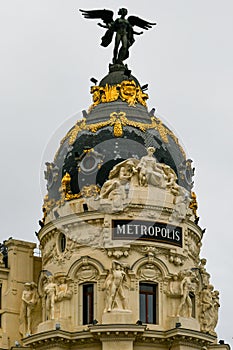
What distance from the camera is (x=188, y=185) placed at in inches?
2530

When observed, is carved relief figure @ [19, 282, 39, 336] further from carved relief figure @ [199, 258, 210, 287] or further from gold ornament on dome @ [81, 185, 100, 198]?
carved relief figure @ [199, 258, 210, 287]

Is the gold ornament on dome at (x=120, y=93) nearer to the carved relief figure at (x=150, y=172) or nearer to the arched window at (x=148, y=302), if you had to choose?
the carved relief figure at (x=150, y=172)

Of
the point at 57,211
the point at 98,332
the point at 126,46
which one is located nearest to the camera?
the point at 98,332

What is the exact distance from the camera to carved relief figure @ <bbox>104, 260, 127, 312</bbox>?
193ft

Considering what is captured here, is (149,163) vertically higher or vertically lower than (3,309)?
higher

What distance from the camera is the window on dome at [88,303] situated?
60.0m

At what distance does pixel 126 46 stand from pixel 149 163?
27.4 ft

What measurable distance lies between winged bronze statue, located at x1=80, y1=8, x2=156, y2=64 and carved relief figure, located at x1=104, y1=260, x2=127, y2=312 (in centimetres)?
1348

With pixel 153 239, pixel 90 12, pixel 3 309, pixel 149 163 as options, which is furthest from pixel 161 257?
pixel 90 12

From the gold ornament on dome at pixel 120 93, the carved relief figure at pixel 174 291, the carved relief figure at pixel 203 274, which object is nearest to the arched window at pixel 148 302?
the carved relief figure at pixel 174 291

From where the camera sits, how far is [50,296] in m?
60.7

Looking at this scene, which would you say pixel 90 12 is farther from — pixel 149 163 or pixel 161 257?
pixel 161 257

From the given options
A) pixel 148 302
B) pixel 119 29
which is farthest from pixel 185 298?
pixel 119 29

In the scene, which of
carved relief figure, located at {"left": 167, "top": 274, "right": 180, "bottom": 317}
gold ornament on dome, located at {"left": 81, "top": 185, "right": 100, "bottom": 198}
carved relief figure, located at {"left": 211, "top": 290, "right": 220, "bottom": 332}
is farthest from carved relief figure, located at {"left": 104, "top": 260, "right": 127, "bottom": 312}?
carved relief figure, located at {"left": 211, "top": 290, "right": 220, "bottom": 332}
